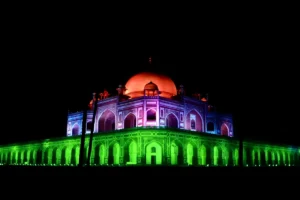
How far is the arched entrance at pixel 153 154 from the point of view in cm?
2598

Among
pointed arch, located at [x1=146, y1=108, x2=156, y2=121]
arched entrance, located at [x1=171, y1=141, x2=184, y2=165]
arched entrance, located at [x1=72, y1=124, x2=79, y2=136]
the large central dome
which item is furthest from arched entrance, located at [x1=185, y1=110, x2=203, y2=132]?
arched entrance, located at [x1=72, y1=124, x2=79, y2=136]

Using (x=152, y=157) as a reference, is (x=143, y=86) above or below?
above

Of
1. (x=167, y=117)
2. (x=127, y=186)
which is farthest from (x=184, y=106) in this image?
(x=127, y=186)

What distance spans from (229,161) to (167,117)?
7.30 meters

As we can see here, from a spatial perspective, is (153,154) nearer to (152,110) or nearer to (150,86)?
(152,110)

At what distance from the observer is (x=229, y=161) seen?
3078 cm

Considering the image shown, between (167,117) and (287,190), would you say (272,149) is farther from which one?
(287,190)

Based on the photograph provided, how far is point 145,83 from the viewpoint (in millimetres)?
33500

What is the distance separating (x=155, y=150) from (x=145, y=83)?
29.9 feet

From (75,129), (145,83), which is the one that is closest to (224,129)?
(145,83)

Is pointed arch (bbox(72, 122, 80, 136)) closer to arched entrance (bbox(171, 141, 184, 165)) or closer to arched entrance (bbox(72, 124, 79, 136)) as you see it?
arched entrance (bbox(72, 124, 79, 136))

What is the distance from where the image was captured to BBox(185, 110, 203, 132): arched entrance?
108 feet

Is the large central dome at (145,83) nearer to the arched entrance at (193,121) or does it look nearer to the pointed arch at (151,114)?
the arched entrance at (193,121)

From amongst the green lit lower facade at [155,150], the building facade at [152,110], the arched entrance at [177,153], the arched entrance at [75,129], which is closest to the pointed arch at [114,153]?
the green lit lower facade at [155,150]
